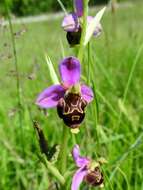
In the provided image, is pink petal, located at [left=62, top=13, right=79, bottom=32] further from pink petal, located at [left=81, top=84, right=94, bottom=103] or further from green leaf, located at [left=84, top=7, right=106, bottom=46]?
pink petal, located at [left=81, top=84, right=94, bottom=103]

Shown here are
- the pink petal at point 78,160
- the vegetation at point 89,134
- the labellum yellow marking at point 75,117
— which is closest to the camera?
the labellum yellow marking at point 75,117

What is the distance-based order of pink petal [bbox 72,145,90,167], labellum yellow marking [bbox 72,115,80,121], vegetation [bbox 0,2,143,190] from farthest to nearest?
vegetation [bbox 0,2,143,190]
pink petal [bbox 72,145,90,167]
labellum yellow marking [bbox 72,115,80,121]

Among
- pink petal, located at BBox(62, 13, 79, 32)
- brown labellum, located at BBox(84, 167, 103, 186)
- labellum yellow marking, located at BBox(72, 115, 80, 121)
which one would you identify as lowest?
brown labellum, located at BBox(84, 167, 103, 186)

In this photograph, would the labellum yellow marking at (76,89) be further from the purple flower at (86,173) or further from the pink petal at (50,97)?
the purple flower at (86,173)

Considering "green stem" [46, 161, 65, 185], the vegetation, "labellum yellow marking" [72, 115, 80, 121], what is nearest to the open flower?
the vegetation

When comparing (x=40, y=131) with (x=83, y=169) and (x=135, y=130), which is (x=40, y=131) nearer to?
(x=83, y=169)

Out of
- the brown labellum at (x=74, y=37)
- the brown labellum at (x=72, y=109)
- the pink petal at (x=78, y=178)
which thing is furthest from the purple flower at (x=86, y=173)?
the brown labellum at (x=74, y=37)
